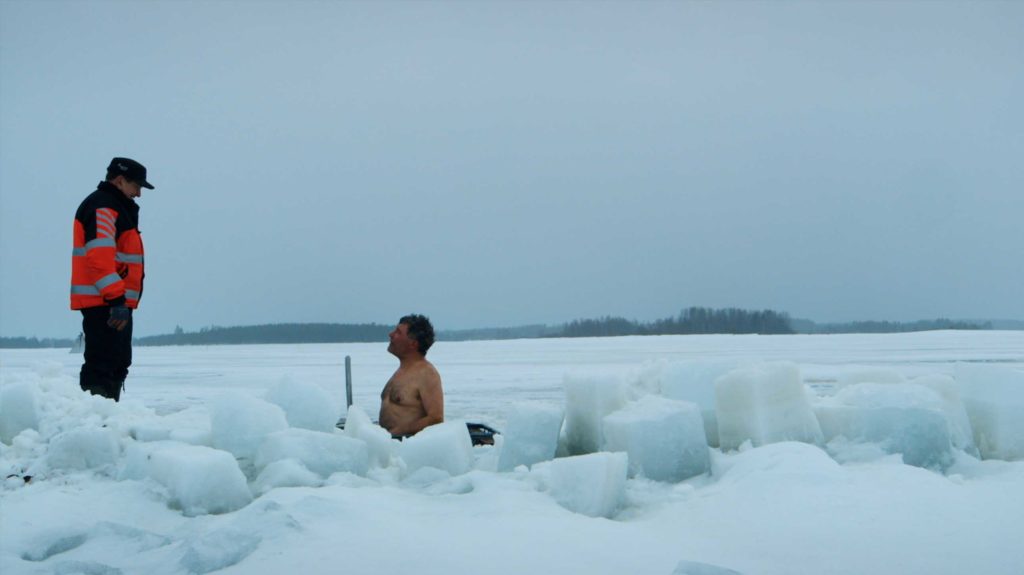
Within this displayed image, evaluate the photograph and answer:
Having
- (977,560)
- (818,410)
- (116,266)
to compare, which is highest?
(116,266)

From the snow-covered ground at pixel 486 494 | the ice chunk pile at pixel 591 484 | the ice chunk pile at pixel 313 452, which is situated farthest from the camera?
the ice chunk pile at pixel 313 452

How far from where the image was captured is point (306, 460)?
148 inches

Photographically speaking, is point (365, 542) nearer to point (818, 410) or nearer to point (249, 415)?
point (249, 415)

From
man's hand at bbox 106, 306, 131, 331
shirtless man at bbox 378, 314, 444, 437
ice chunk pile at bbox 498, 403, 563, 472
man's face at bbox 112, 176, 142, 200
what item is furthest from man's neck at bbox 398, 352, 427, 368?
man's face at bbox 112, 176, 142, 200

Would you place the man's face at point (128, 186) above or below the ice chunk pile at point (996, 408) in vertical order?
above

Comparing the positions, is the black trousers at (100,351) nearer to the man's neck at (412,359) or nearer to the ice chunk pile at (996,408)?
the man's neck at (412,359)

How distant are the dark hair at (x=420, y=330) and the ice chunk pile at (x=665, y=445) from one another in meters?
1.94

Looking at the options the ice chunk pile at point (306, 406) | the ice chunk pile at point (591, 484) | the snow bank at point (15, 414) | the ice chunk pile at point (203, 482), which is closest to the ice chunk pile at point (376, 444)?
the ice chunk pile at point (306, 406)

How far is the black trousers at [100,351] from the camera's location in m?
5.18

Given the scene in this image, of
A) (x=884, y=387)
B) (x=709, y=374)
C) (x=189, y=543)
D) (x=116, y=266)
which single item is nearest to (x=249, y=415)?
(x=189, y=543)

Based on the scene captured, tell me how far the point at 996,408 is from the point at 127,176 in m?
5.14

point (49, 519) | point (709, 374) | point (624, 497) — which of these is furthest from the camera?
point (709, 374)

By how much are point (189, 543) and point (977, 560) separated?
257 centimetres

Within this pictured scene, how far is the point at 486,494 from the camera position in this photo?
3.51 m
